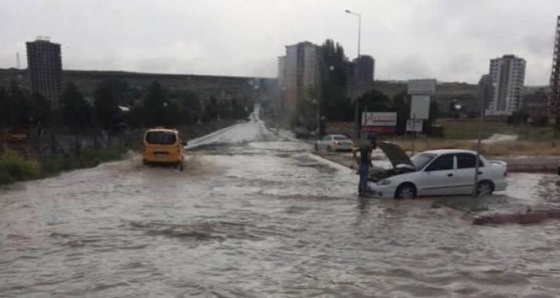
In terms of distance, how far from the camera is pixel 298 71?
3187 inches

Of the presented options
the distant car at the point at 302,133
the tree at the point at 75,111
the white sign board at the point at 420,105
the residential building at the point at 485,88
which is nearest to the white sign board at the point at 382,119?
the distant car at the point at 302,133

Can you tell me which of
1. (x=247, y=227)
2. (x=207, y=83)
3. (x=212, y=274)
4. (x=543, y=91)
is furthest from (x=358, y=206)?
(x=207, y=83)

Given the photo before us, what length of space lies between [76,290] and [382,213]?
7.79 meters

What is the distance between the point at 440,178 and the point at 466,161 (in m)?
0.94

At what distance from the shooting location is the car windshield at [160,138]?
23281 millimetres

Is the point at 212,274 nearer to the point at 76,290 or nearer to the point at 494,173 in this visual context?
the point at 76,290

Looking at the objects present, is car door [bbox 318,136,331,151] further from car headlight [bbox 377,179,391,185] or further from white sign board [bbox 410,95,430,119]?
car headlight [bbox 377,179,391,185]

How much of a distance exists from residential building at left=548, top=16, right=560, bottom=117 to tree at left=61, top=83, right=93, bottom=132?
277 ft

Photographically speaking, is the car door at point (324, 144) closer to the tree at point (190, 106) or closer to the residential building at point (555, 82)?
the tree at point (190, 106)

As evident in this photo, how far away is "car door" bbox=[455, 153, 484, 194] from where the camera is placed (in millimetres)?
14633

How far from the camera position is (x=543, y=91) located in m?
127

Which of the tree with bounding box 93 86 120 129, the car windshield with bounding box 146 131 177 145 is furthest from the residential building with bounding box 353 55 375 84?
the car windshield with bounding box 146 131 177 145

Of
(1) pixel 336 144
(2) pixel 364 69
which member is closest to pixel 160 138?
(1) pixel 336 144

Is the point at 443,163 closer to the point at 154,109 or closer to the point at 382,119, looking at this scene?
the point at 382,119
